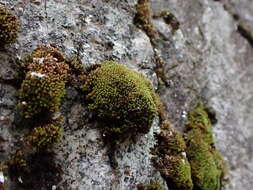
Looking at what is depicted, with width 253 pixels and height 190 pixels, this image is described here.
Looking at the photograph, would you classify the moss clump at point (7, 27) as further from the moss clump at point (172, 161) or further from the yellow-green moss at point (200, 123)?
the yellow-green moss at point (200, 123)

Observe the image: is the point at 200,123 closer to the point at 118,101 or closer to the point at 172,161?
the point at 172,161

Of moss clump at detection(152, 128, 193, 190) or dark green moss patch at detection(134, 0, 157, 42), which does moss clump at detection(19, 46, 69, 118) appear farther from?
dark green moss patch at detection(134, 0, 157, 42)

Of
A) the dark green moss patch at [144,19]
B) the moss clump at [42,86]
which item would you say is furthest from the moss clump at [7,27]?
the dark green moss patch at [144,19]

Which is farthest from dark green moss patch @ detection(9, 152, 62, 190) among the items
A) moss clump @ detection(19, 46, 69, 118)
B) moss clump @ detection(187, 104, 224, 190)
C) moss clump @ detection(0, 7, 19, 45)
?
moss clump @ detection(187, 104, 224, 190)

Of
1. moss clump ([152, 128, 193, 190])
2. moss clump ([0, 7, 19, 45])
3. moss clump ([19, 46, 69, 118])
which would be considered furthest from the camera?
moss clump ([152, 128, 193, 190])

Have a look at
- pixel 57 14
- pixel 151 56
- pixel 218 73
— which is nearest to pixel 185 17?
pixel 218 73

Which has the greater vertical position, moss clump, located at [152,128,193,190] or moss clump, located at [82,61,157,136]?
moss clump, located at [82,61,157,136]

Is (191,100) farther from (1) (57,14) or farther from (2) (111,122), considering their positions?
(1) (57,14)
